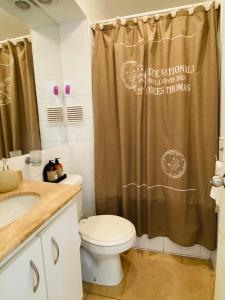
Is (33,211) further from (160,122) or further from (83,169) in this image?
(160,122)

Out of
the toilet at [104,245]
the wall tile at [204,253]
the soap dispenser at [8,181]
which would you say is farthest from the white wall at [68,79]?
the wall tile at [204,253]

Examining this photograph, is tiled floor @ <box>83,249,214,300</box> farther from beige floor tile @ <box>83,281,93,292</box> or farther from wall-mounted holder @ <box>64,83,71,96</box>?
wall-mounted holder @ <box>64,83,71,96</box>

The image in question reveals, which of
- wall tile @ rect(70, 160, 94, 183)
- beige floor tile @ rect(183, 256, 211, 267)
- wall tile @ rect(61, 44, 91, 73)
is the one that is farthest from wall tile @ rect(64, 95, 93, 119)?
beige floor tile @ rect(183, 256, 211, 267)

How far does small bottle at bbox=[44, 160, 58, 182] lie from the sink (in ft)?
1.39

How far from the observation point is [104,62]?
161 centimetres

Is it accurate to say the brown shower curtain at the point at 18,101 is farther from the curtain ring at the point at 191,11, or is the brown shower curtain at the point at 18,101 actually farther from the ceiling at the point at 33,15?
the curtain ring at the point at 191,11

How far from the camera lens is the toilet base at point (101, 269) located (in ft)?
4.75

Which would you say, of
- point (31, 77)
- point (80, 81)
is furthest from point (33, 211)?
point (80, 81)

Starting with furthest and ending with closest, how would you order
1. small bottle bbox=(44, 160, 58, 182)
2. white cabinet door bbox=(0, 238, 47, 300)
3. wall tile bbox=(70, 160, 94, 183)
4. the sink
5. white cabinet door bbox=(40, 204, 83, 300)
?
wall tile bbox=(70, 160, 94, 183) < small bottle bbox=(44, 160, 58, 182) < the sink < white cabinet door bbox=(40, 204, 83, 300) < white cabinet door bbox=(0, 238, 47, 300)

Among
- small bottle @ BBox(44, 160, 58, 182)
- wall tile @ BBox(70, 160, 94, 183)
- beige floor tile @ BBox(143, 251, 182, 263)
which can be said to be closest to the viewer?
small bottle @ BBox(44, 160, 58, 182)

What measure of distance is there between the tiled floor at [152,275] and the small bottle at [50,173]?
86 centimetres

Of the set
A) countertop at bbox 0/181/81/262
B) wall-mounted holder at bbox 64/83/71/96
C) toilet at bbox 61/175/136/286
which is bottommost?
toilet at bbox 61/175/136/286

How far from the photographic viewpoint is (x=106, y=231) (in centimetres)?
139

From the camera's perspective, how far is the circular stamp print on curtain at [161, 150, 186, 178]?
5.14 ft
